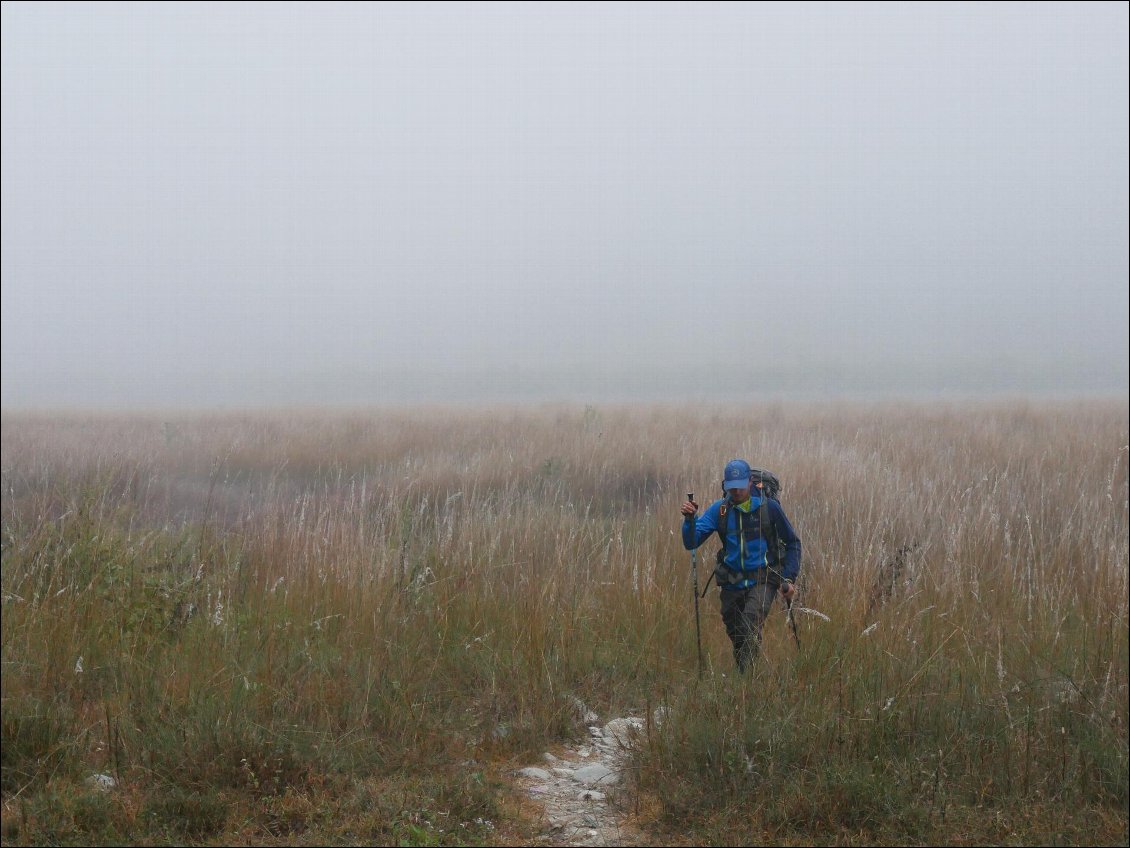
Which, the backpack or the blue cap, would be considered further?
the backpack

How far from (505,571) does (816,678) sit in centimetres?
300

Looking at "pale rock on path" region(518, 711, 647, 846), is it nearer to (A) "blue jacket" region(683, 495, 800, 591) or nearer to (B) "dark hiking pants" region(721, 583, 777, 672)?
(B) "dark hiking pants" region(721, 583, 777, 672)

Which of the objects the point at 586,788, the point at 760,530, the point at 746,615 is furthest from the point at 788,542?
the point at 586,788

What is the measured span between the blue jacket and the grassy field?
0.48 m

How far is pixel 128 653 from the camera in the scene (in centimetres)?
471

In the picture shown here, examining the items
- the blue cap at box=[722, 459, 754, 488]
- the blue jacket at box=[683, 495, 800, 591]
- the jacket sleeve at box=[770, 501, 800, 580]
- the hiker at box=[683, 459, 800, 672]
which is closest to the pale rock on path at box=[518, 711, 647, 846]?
the hiker at box=[683, 459, 800, 672]

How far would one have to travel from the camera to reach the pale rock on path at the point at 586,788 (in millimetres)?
3453

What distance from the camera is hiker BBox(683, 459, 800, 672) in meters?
4.78

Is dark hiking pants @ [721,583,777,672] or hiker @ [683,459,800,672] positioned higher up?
hiker @ [683,459,800,672]

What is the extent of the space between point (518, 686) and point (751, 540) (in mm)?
1551

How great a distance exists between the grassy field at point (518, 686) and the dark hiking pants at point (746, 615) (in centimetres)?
19

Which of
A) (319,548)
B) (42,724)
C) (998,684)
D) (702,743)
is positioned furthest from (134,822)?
(998,684)

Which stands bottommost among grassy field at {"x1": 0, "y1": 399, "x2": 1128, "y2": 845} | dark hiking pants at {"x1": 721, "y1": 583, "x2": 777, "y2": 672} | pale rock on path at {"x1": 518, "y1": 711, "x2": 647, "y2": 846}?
pale rock on path at {"x1": 518, "y1": 711, "x2": 647, "y2": 846}

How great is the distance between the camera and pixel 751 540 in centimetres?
484
